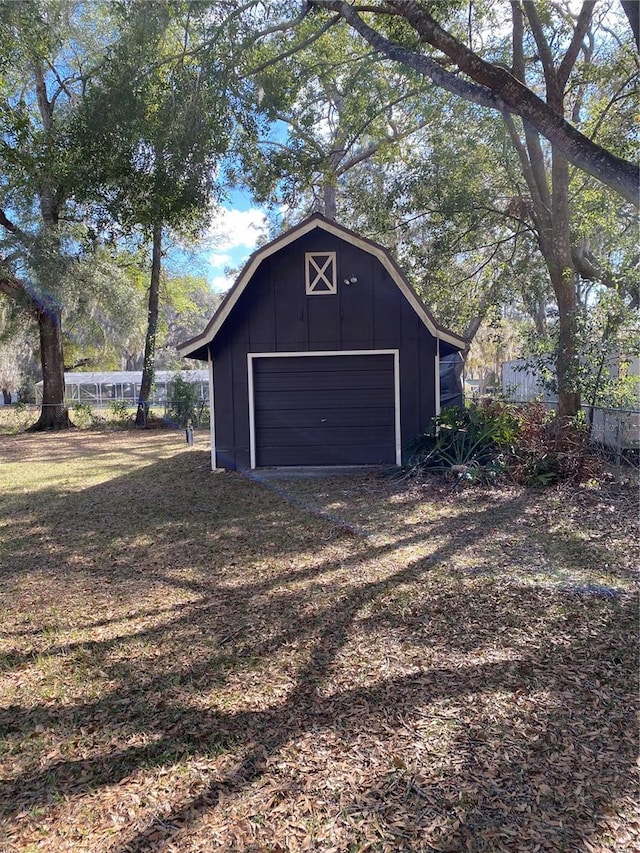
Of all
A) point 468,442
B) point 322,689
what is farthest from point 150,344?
point 322,689

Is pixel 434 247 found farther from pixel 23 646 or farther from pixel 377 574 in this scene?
pixel 23 646

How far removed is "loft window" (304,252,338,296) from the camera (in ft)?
33.2

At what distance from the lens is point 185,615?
13.4 feet

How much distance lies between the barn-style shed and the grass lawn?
4243 mm

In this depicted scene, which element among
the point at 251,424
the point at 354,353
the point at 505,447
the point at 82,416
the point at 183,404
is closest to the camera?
the point at 505,447

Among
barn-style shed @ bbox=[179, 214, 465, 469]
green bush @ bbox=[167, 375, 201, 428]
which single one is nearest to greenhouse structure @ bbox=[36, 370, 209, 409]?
green bush @ bbox=[167, 375, 201, 428]

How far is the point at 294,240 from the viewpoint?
1005 cm

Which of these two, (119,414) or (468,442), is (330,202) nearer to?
(468,442)

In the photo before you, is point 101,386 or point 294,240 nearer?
point 294,240

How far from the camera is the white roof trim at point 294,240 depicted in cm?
980

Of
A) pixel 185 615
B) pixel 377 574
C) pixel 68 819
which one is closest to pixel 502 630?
pixel 377 574

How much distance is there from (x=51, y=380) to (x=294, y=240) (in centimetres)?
1439

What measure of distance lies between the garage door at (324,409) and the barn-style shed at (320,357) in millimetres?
19

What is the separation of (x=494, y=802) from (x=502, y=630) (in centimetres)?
158
